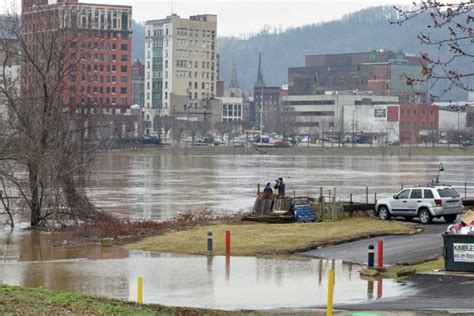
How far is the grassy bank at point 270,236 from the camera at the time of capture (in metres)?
38.0

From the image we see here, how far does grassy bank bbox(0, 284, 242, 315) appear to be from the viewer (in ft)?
56.1

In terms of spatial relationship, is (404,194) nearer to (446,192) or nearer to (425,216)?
(425,216)

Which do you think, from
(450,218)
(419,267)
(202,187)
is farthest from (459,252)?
(202,187)

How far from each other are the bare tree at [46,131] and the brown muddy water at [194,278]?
10172mm

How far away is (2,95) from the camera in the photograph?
180ft

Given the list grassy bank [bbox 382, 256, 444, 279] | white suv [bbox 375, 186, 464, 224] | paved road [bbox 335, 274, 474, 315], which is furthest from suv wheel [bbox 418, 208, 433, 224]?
paved road [bbox 335, 274, 474, 315]

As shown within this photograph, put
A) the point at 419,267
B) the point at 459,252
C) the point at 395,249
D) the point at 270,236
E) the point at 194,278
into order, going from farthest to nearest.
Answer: the point at 270,236, the point at 395,249, the point at 419,267, the point at 194,278, the point at 459,252

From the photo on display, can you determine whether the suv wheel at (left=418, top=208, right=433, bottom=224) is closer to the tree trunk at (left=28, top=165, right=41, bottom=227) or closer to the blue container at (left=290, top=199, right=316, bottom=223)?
the blue container at (left=290, top=199, right=316, bottom=223)

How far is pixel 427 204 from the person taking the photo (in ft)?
150

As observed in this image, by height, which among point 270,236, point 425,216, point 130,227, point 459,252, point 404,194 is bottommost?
point 130,227

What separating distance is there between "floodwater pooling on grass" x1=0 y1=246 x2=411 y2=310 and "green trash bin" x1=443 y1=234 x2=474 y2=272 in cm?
176

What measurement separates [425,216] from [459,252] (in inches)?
701

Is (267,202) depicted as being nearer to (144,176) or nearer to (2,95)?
(2,95)

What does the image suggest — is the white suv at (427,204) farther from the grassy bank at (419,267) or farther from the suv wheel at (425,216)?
the grassy bank at (419,267)
